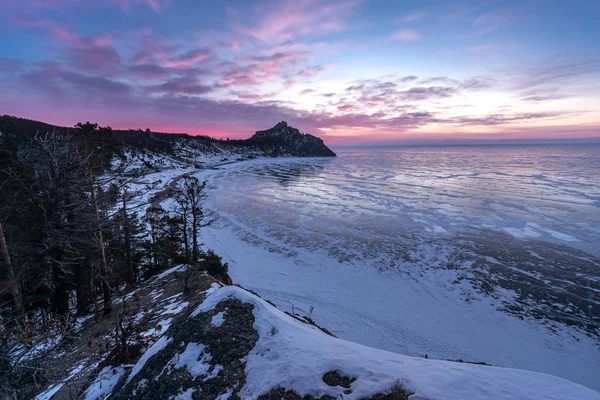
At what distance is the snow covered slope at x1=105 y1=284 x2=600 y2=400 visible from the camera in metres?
4.10

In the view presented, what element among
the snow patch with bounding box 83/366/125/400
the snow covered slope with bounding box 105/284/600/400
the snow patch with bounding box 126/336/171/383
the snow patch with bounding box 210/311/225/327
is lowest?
the snow patch with bounding box 83/366/125/400

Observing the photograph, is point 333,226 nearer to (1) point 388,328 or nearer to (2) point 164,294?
(1) point 388,328

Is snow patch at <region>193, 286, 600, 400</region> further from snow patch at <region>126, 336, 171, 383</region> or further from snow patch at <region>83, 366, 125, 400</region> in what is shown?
snow patch at <region>83, 366, 125, 400</region>

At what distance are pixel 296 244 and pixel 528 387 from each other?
825 inches

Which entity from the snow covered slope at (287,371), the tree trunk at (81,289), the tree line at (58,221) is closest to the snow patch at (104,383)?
the snow covered slope at (287,371)

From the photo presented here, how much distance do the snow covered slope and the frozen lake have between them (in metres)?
8.42

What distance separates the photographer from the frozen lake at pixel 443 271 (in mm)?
12906

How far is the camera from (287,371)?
4.49 metres

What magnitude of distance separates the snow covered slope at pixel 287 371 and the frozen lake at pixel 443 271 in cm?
842

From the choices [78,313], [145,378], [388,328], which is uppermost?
[145,378]

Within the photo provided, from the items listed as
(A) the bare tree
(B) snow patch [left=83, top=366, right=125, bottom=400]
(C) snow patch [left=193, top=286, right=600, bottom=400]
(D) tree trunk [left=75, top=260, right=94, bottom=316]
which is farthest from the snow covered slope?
(A) the bare tree

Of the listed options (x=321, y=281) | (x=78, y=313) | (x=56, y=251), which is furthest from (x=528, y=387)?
(x=78, y=313)

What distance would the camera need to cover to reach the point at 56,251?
12570 mm

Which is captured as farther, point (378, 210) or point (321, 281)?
point (378, 210)
